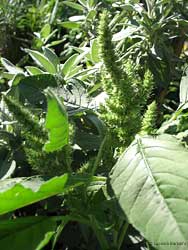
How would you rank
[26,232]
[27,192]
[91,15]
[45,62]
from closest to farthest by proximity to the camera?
[27,192], [26,232], [45,62], [91,15]

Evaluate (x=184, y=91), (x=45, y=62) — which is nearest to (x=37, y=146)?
(x=184, y=91)

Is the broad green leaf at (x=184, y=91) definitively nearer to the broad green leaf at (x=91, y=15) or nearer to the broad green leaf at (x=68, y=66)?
the broad green leaf at (x=68, y=66)

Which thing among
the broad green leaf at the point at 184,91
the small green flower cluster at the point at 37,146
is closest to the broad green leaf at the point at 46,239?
the small green flower cluster at the point at 37,146

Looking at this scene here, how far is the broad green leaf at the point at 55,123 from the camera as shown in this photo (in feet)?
2.41

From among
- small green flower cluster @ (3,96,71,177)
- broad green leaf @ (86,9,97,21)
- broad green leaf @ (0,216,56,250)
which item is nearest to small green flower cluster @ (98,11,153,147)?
small green flower cluster @ (3,96,71,177)

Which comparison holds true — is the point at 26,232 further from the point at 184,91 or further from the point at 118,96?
the point at 184,91

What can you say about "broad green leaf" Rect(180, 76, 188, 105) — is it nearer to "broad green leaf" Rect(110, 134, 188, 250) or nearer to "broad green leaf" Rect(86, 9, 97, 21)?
"broad green leaf" Rect(110, 134, 188, 250)

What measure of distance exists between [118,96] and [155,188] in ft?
0.67

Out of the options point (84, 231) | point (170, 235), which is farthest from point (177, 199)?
point (84, 231)

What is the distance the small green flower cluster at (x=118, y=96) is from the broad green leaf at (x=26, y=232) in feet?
0.68

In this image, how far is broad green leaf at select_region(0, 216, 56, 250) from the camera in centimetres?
82

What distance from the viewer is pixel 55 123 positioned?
0.77 metres

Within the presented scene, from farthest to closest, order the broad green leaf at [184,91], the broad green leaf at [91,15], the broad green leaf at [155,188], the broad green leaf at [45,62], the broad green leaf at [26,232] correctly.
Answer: the broad green leaf at [91,15]
the broad green leaf at [45,62]
the broad green leaf at [184,91]
the broad green leaf at [26,232]
the broad green leaf at [155,188]

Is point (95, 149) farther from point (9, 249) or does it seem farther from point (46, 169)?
point (9, 249)
